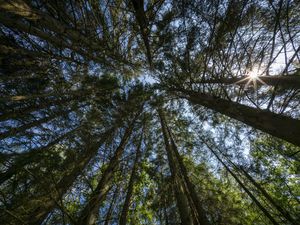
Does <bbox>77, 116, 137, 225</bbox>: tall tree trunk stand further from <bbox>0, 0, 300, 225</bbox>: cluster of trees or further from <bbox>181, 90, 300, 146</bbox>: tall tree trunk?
<bbox>181, 90, 300, 146</bbox>: tall tree trunk

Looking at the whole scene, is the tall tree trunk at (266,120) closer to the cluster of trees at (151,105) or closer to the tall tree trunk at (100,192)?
the cluster of trees at (151,105)

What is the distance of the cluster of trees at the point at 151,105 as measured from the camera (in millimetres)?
4027

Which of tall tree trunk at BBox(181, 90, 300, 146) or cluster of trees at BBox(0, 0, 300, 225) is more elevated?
cluster of trees at BBox(0, 0, 300, 225)

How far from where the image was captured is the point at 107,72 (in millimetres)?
8008

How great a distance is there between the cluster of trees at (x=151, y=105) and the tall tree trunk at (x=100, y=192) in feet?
0.17

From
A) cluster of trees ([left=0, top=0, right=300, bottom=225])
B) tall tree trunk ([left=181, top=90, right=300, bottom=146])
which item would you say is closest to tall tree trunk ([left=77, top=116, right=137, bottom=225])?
cluster of trees ([left=0, top=0, right=300, bottom=225])

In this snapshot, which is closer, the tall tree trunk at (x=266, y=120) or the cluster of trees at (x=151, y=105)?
the tall tree trunk at (x=266, y=120)

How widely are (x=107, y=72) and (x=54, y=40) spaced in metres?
3.57

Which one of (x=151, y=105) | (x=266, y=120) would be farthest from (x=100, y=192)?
(x=151, y=105)

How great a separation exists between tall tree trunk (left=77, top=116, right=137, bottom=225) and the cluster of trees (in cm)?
5

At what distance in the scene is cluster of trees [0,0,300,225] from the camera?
4027mm

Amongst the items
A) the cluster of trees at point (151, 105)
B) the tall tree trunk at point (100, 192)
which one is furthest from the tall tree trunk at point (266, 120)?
the tall tree trunk at point (100, 192)

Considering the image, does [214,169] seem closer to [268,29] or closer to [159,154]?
[159,154]

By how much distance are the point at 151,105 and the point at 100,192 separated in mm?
5091
